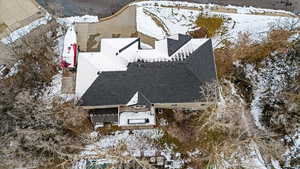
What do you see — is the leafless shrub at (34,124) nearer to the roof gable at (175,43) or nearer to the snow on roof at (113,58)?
the snow on roof at (113,58)

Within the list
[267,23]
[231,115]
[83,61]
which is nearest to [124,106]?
[83,61]

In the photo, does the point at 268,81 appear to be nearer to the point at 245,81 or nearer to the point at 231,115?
the point at 245,81

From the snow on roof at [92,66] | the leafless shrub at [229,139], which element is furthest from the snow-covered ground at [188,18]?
the leafless shrub at [229,139]

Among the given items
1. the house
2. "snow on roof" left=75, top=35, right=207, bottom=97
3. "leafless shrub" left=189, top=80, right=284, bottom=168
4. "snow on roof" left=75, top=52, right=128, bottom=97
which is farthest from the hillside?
"snow on roof" left=75, top=35, right=207, bottom=97

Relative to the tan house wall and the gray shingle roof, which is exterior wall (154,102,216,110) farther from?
the tan house wall

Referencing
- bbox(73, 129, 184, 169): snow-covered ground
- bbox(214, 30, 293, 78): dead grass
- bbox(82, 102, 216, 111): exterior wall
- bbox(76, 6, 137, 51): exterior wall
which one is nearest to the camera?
bbox(82, 102, 216, 111): exterior wall

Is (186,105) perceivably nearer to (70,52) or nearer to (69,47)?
(70,52)
